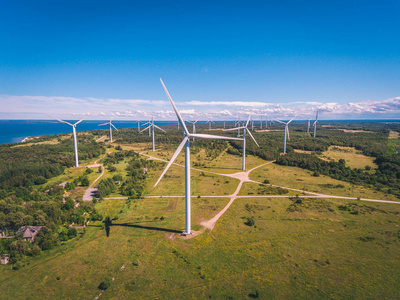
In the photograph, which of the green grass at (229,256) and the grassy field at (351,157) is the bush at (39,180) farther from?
the grassy field at (351,157)

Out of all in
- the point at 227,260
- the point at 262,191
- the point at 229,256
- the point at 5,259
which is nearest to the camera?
the point at 227,260

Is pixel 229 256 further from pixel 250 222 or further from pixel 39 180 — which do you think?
pixel 39 180

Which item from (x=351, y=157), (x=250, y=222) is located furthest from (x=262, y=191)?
(x=351, y=157)

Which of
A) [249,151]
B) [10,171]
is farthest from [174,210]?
[249,151]

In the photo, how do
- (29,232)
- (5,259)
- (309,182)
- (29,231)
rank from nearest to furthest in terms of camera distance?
(5,259)
(29,232)
(29,231)
(309,182)

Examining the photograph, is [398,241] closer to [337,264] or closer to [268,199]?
[337,264]

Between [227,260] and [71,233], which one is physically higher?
[71,233]
